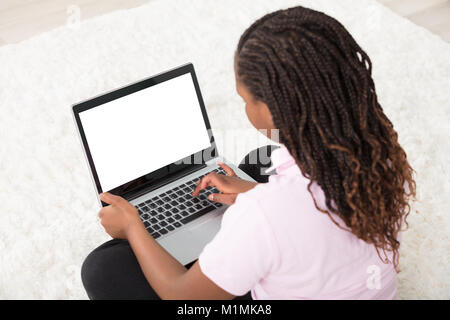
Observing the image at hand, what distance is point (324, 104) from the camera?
73 cm

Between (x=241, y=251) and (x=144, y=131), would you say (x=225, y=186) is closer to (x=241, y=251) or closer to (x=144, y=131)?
(x=144, y=131)

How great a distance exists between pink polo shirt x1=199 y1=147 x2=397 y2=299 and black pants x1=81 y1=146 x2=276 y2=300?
24cm

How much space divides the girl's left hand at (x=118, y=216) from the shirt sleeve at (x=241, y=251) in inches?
10.3

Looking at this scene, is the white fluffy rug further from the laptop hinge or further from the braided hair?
the braided hair

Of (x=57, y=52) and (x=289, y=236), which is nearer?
(x=289, y=236)

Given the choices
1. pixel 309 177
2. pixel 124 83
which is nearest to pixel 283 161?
pixel 309 177

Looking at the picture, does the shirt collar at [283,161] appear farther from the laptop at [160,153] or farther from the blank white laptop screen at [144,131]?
the blank white laptop screen at [144,131]

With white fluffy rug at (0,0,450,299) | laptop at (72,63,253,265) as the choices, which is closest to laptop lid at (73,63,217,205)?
laptop at (72,63,253,265)

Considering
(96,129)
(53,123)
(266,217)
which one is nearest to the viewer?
(266,217)

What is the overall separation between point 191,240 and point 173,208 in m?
0.11

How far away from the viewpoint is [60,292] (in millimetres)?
1394
